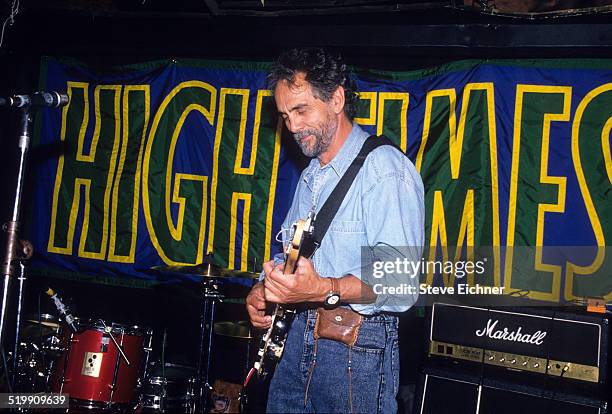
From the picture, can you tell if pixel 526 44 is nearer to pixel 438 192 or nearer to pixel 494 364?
pixel 438 192

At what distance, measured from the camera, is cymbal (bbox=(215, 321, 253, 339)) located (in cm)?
446

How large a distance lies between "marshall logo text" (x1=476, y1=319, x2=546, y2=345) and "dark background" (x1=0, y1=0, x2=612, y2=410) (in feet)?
3.64

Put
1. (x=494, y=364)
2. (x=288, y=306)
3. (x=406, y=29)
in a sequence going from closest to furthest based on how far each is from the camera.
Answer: (x=288, y=306)
(x=494, y=364)
(x=406, y=29)

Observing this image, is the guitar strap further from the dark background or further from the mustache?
the dark background

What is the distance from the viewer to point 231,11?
5012mm

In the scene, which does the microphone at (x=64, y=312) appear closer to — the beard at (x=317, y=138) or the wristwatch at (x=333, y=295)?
the beard at (x=317, y=138)

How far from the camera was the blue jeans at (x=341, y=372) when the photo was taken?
261 cm

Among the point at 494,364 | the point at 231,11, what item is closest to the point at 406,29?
the point at 231,11

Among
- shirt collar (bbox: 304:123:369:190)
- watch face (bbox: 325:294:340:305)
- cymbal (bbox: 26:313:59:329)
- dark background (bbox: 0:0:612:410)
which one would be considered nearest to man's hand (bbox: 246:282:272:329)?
watch face (bbox: 325:294:340:305)

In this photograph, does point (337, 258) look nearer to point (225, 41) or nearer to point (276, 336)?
point (276, 336)

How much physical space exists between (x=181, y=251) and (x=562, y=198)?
118 inches

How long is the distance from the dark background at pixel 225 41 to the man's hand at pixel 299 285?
223 cm

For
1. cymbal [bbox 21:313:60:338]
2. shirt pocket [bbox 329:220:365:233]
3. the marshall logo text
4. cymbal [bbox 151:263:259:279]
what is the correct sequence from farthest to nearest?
cymbal [bbox 21:313:60:338]
cymbal [bbox 151:263:259:279]
the marshall logo text
shirt pocket [bbox 329:220:365:233]

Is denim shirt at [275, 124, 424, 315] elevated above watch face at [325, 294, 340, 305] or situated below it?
above
